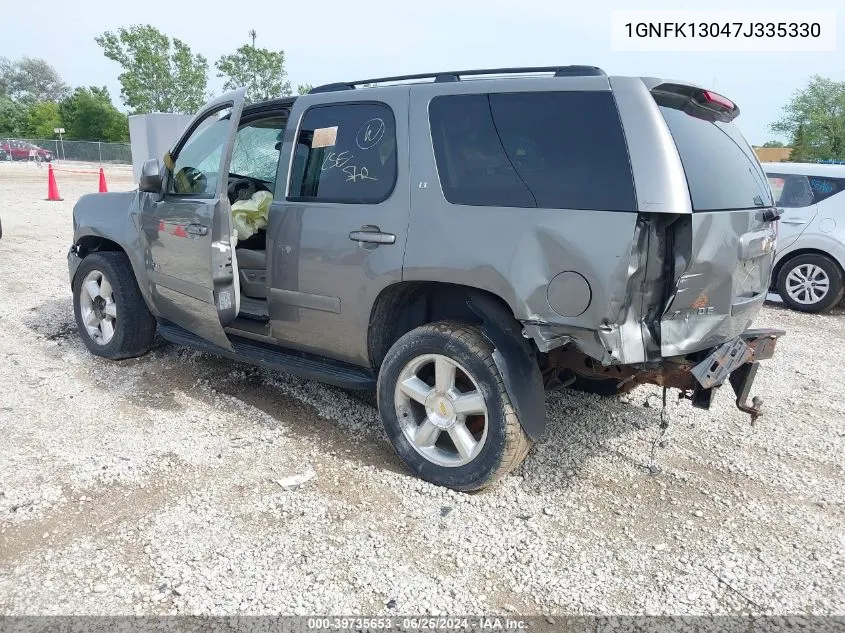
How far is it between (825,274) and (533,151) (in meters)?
6.10

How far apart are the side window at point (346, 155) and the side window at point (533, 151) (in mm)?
320

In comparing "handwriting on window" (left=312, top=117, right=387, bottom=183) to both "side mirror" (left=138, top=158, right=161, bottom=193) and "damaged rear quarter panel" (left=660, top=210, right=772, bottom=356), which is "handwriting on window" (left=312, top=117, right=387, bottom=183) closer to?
"side mirror" (left=138, top=158, right=161, bottom=193)

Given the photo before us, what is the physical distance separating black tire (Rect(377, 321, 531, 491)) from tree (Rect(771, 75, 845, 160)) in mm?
38605

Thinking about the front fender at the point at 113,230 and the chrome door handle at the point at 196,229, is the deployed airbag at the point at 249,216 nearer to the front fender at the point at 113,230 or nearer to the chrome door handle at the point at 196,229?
the chrome door handle at the point at 196,229

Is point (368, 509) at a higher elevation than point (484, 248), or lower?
lower

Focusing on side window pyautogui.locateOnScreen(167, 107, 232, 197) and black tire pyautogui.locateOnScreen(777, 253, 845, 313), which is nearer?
side window pyautogui.locateOnScreen(167, 107, 232, 197)

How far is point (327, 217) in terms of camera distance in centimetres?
345

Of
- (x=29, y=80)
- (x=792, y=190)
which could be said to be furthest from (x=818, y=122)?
(x=29, y=80)

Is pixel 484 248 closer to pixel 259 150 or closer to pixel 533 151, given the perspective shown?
pixel 533 151

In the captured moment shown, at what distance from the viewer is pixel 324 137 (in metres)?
3.61

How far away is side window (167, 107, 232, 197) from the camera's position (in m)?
3.97

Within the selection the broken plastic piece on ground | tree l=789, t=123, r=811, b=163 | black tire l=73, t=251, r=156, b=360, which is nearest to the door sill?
black tire l=73, t=251, r=156, b=360

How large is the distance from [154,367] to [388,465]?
2.32 m

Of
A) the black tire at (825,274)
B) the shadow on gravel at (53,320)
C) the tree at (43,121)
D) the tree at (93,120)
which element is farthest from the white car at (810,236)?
the tree at (43,121)
